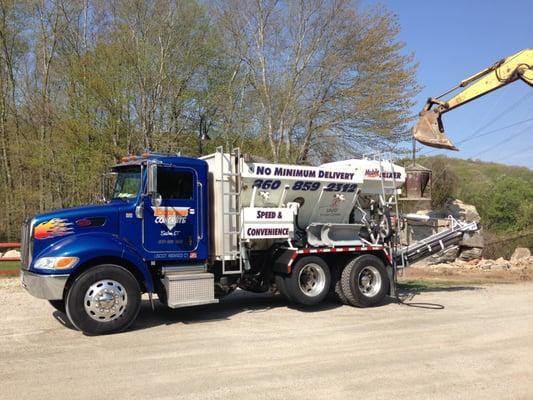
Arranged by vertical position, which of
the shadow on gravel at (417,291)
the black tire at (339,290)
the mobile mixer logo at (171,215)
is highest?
the mobile mixer logo at (171,215)

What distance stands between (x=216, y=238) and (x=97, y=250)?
88.1 inches

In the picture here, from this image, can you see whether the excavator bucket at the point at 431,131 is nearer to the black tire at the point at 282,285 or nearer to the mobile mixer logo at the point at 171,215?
the black tire at the point at 282,285

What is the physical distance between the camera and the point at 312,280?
392 inches

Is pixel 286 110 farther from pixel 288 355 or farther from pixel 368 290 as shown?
pixel 288 355

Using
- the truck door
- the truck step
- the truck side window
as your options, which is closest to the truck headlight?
the truck door

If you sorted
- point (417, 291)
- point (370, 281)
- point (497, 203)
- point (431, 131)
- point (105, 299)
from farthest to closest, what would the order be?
point (497, 203), point (431, 131), point (417, 291), point (370, 281), point (105, 299)

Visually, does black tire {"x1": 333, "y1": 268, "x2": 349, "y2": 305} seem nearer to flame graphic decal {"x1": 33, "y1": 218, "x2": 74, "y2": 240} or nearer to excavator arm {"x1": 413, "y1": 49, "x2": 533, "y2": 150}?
flame graphic decal {"x1": 33, "y1": 218, "x2": 74, "y2": 240}

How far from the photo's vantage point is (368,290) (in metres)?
10.5

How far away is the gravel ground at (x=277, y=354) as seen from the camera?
5328 millimetres

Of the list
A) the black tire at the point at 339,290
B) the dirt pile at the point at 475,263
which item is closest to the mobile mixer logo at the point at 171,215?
the black tire at the point at 339,290

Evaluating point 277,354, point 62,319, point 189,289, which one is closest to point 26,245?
point 62,319

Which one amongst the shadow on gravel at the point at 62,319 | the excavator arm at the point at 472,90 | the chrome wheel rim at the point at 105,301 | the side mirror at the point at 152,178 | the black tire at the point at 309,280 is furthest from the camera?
the excavator arm at the point at 472,90

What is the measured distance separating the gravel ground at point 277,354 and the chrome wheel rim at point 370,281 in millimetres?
485

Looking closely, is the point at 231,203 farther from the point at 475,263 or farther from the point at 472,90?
the point at 475,263
